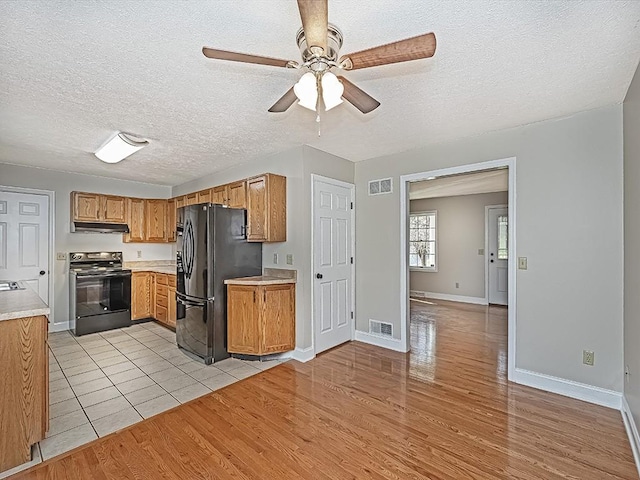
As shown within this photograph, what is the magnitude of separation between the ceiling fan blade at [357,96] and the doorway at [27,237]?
5.12 meters

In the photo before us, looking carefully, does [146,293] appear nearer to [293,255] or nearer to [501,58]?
[293,255]

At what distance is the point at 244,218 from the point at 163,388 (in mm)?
1983

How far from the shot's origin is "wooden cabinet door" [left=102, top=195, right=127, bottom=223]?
5133 mm

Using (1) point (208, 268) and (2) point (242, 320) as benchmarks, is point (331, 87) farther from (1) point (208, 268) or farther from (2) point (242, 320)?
(2) point (242, 320)

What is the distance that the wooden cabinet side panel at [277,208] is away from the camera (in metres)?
3.68

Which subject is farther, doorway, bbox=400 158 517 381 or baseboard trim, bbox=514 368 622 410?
doorway, bbox=400 158 517 381

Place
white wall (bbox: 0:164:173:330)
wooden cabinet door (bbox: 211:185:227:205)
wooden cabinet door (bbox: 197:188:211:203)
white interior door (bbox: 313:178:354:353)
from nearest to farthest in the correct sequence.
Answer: white interior door (bbox: 313:178:354:353) → wooden cabinet door (bbox: 211:185:227:205) → white wall (bbox: 0:164:173:330) → wooden cabinet door (bbox: 197:188:211:203)

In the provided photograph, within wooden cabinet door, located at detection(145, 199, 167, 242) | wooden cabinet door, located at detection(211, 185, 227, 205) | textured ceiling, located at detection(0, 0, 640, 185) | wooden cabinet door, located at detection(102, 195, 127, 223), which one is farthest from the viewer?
wooden cabinet door, located at detection(145, 199, 167, 242)

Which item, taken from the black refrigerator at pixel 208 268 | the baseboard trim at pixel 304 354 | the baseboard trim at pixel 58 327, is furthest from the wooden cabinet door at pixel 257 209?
the baseboard trim at pixel 58 327

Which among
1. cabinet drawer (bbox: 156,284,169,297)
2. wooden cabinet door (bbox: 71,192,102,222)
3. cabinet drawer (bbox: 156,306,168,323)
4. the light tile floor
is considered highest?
wooden cabinet door (bbox: 71,192,102,222)

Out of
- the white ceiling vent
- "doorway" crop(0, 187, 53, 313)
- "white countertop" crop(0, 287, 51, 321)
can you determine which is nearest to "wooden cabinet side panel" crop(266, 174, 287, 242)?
the white ceiling vent

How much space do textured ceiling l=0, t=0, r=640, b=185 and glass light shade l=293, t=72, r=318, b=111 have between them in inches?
11.2

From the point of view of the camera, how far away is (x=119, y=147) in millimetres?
3414

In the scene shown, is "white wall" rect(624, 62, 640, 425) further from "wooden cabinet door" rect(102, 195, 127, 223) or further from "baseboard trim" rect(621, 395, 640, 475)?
"wooden cabinet door" rect(102, 195, 127, 223)
